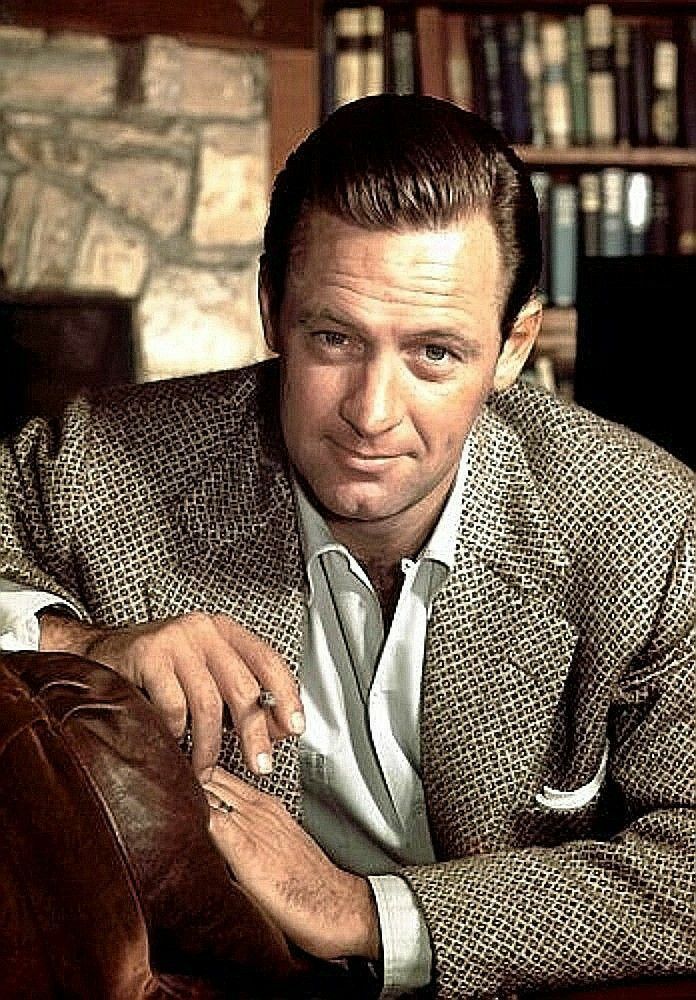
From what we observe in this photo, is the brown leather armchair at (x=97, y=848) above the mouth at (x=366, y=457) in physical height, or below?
below

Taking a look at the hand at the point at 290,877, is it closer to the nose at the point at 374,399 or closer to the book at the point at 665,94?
the nose at the point at 374,399

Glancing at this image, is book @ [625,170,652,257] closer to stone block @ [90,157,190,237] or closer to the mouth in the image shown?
stone block @ [90,157,190,237]

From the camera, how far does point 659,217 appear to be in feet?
13.1

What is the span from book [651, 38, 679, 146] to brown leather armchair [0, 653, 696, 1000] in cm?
312

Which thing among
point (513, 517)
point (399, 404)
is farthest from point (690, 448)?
point (399, 404)

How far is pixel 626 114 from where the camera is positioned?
3.93 meters

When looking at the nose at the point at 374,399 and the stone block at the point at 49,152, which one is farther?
the stone block at the point at 49,152

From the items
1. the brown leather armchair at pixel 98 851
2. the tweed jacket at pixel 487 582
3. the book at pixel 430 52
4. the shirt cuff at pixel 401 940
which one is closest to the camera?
the brown leather armchair at pixel 98 851

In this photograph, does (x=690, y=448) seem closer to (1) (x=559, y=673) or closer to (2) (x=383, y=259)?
(1) (x=559, y=673)

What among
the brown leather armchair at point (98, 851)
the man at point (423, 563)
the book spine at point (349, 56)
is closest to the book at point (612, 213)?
the book spine at point (349, 56)

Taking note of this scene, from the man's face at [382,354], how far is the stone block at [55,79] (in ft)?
8.57

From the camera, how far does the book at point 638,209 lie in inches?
156

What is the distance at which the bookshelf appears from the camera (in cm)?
385

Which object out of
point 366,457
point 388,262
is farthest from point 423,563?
point 388,262
